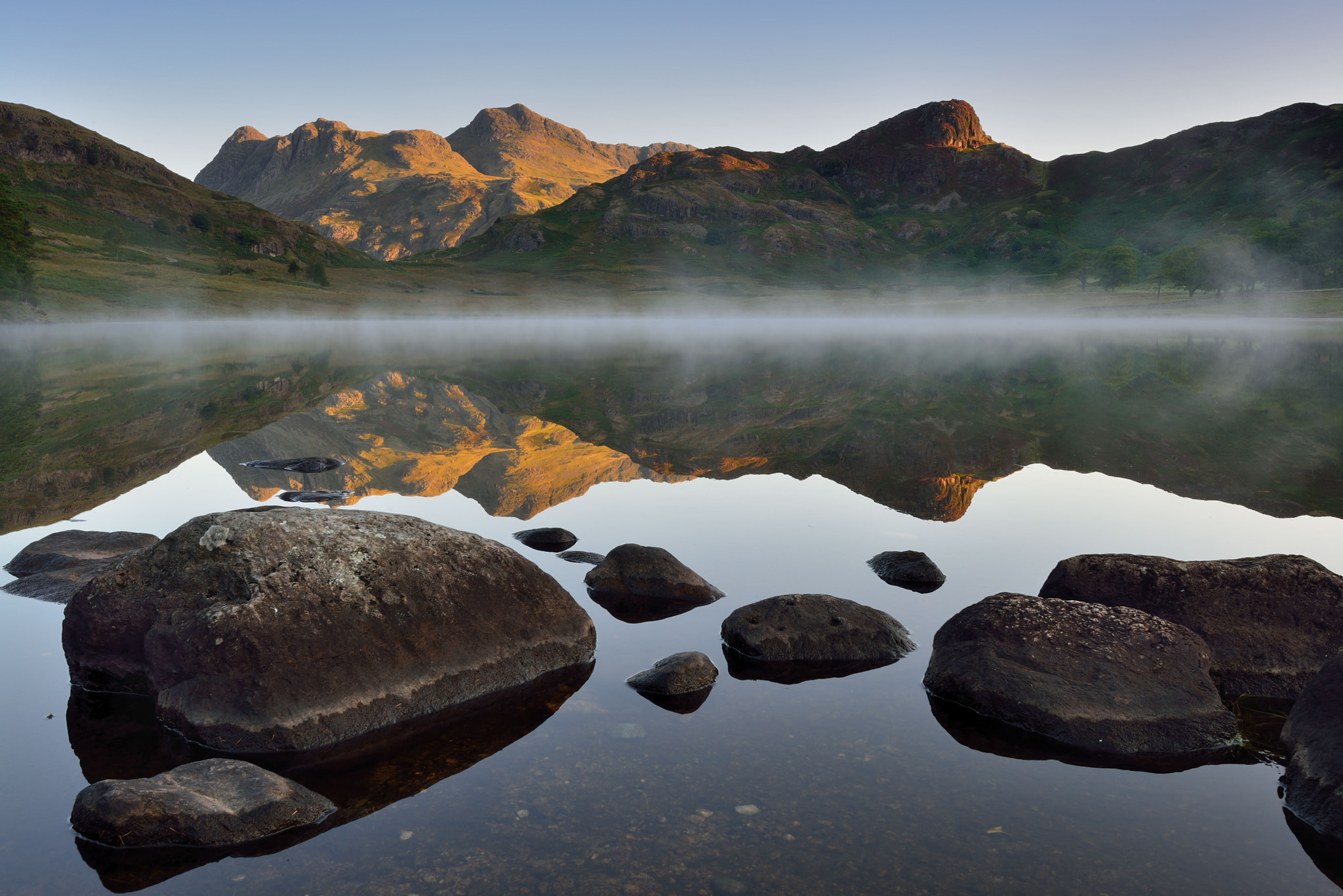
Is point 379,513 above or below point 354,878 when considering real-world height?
above

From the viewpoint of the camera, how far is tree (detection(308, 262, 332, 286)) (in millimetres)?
182913

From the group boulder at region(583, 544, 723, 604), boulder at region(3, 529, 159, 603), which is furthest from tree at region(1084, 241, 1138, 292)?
boulder at region(3, 529, 159, 603)

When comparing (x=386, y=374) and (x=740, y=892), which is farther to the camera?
(x=386, y=374)

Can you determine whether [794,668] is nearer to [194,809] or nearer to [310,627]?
[310,627]

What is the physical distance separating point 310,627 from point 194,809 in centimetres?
258

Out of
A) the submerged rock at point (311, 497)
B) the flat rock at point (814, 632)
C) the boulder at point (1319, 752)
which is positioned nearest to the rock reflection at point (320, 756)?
the flat rock at point (814, 632)

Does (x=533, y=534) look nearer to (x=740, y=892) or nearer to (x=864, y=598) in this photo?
(x=864, y=598)

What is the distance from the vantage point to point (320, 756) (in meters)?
8.13

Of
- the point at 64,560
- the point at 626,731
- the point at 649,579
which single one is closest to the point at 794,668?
the point at 626,731

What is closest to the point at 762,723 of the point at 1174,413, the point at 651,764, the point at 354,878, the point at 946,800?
the point at 651,764

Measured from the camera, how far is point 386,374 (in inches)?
1855

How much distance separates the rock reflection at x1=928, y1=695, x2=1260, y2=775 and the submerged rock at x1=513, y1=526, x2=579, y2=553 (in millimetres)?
8680

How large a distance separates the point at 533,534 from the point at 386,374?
34509 millimetres

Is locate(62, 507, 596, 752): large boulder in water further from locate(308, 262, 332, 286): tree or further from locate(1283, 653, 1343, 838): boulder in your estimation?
locate(308, 262, 332, 286): tree
